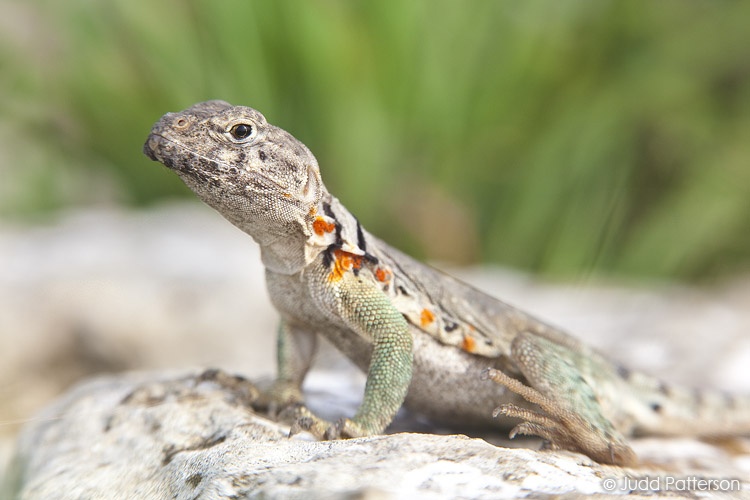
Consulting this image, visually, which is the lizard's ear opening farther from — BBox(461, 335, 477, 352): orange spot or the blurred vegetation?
the blurred vegetation

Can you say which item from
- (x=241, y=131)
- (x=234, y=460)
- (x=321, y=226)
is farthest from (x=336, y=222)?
(x=234, y=460)

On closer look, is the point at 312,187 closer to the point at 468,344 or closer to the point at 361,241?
the point at 361,241

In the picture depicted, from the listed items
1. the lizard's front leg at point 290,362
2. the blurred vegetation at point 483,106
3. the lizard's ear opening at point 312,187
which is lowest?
the lizard's front leg at point 290,362

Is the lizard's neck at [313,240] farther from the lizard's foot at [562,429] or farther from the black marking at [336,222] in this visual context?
the lizard's foot at [562,429]

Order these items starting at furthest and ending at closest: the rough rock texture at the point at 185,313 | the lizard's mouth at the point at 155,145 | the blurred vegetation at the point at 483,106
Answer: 1. the blurred vegetation at the point at 483,106
2. the rough rock texture at the point at 185,313
3. the lizard's mouth at the point at 155,145

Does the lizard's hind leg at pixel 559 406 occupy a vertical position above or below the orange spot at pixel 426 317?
below

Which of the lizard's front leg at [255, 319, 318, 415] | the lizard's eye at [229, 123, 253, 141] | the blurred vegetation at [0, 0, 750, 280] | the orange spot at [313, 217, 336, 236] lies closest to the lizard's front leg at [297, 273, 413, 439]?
the orange spot at [313, 217, 336, 236]

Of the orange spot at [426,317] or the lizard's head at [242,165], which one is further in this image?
the orange spot at [426,317]

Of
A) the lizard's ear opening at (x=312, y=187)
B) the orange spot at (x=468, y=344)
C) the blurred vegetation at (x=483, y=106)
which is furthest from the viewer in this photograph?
the blurred vegetation at (x=483, y=106)

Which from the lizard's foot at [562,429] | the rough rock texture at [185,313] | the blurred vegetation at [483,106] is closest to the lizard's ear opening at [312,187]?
the lizard's foot at [562,429]
